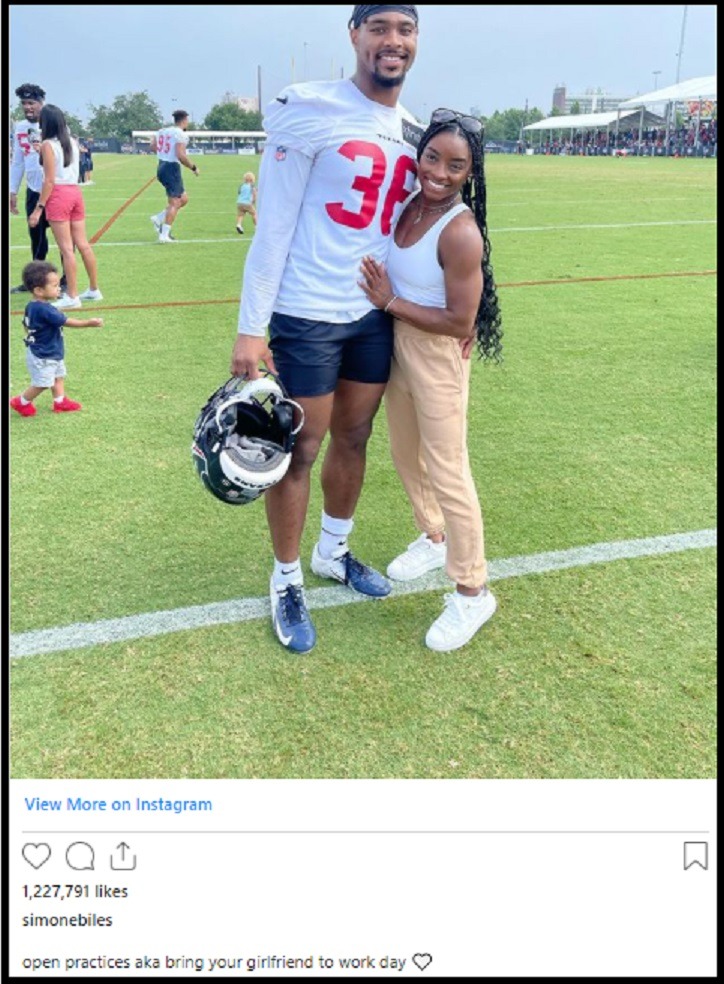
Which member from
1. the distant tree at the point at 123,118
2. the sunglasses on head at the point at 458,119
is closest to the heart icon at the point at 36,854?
the sunglasses on head at the point at 458,119

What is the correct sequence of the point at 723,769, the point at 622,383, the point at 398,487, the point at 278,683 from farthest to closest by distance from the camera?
the point at 622,383
the point at 398,487
the point at 278,683
the point at 723,769

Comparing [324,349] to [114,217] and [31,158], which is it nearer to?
[31,158]

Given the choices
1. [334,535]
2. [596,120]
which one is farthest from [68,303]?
[596,120]

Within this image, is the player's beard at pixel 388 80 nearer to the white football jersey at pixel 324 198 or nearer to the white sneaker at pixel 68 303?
the white football jersey at pixel 324 198

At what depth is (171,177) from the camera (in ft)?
34.0

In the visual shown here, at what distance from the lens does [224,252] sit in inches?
382

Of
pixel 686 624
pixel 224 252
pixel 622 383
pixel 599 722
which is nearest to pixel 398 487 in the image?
pixel 686 624

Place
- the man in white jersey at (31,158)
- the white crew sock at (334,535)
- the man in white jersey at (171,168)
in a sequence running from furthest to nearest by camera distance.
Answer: the man in white jersey at (171,168) < the man in white jersey at (31,158) < the white crew sock at (334,535)

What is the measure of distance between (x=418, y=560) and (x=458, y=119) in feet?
4.66

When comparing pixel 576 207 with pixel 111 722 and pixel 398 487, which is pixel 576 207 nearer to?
pixel 398 487

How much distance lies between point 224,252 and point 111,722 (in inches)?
333

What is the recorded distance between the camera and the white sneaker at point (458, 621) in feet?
7.77

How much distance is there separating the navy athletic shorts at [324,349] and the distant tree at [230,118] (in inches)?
2095

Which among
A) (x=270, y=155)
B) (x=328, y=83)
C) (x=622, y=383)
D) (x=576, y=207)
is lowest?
(x=622, y=383)
